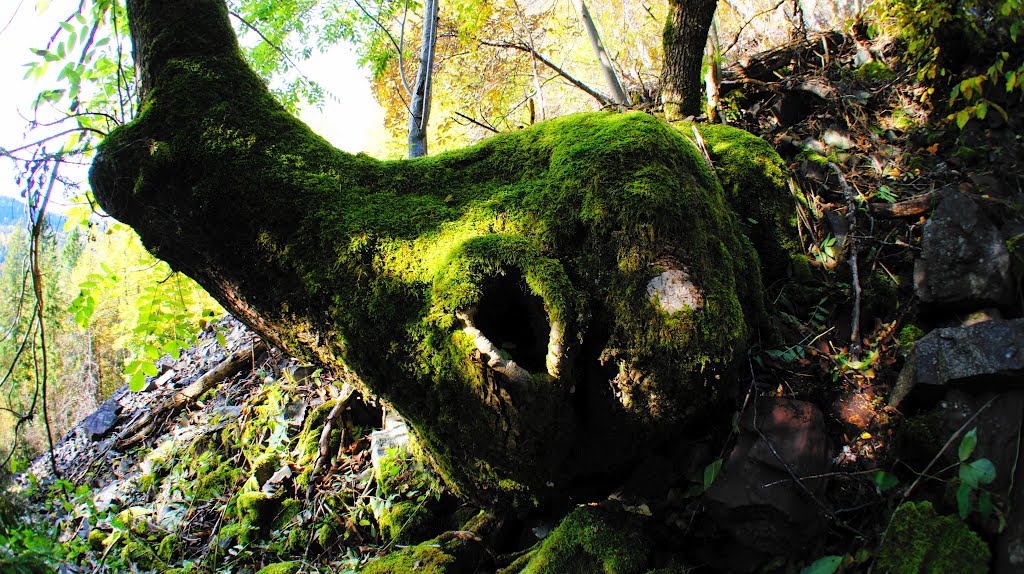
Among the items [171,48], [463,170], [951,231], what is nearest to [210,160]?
[171,48]

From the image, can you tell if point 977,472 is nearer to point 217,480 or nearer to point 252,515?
point 252,515

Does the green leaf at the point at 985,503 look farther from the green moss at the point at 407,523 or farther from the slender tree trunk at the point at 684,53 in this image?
the slender tree trunk at the point at 684,53

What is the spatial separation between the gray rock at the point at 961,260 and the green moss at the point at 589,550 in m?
1.85

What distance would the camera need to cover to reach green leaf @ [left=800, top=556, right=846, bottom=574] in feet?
5.68

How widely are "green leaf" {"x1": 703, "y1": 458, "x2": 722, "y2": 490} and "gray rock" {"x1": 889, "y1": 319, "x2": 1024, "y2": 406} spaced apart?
823 mm

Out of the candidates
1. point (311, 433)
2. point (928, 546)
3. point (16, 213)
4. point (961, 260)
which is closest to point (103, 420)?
point (311, 433)

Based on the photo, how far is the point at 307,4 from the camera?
7.41 meters

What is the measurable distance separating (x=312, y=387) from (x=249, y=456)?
0.66 m

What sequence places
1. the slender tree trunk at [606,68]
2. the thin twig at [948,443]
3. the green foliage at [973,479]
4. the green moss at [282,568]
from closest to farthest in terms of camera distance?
the green foliage at [973,479] → the thin twig at [948,443] → the green moss at [282,568] → the slender tree trunk at [606,68]

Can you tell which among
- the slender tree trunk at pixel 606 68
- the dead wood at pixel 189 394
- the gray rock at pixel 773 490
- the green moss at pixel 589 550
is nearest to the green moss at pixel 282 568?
the green moss at pixel 589 550

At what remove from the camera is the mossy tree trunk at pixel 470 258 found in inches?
84.4

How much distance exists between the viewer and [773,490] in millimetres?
2025

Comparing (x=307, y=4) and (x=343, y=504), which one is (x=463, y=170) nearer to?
(x=343, y=504)

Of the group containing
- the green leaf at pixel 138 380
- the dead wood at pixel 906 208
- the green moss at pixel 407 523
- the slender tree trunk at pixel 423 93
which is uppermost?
the slender tree trunk at pixel 423 93
